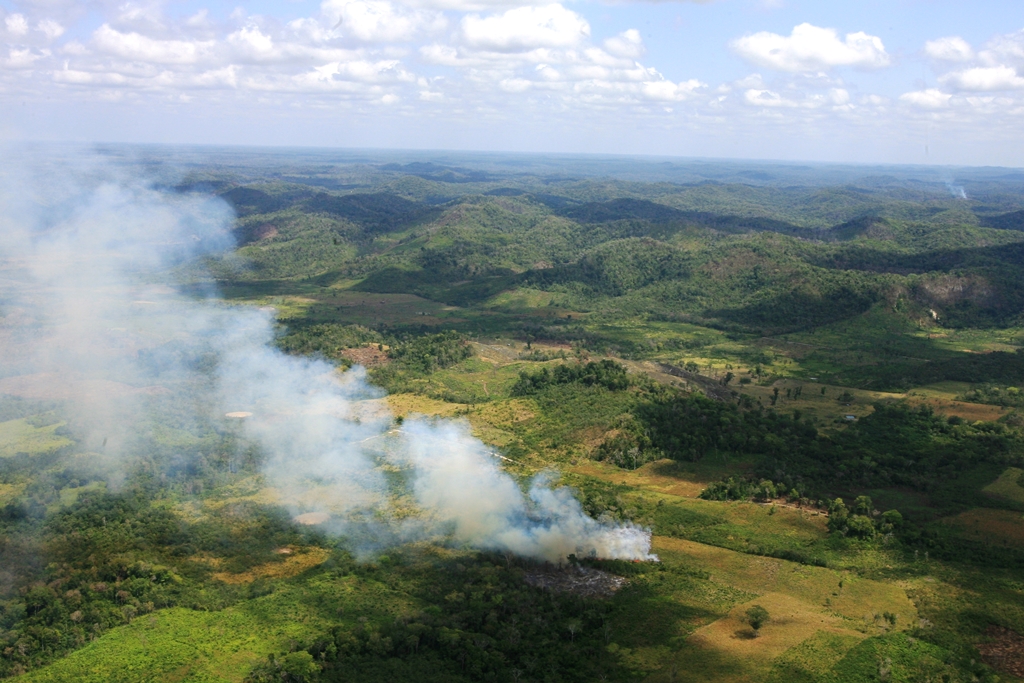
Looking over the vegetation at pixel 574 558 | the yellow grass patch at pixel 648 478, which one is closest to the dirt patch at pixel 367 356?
the vegetation at pixel 574 558

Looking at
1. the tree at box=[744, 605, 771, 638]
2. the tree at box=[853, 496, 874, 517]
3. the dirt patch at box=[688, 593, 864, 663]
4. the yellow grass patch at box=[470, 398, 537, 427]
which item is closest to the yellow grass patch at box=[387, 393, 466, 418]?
the yellow grass patch at box=[470, 398, 537, 427]

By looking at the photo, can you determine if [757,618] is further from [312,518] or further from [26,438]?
[26,438]

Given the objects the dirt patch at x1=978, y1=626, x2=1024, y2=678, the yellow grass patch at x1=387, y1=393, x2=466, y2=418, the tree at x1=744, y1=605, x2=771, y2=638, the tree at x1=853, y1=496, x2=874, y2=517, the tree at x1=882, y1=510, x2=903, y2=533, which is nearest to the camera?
the dirt patch at x1=978, y1=626, x2=1024, y2=678

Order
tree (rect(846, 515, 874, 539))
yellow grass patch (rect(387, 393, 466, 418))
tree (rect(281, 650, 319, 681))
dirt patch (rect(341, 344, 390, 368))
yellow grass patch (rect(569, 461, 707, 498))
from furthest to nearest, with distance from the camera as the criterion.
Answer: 1. dirt patch (rect(341, 344, 390, 368))
2. yellow grass patch (rect(387, 393, 466, 418))
3. yellow grass patch (rect(569, 461, 707, 498))
4. tree (rect(846, 515, 874, 539))
5. tree (rect(281, 650, 319, 681))

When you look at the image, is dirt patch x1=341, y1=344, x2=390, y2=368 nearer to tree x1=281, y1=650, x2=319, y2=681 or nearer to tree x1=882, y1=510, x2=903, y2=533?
tree x1=281, y1=650, x2=319, y2=681

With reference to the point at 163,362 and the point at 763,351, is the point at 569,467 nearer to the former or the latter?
the point at 163,362

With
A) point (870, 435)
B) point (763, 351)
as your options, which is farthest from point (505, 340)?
point (870, 435)

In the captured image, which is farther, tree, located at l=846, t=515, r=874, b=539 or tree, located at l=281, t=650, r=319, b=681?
tree, located at l=846, t=515, r=874, b=539

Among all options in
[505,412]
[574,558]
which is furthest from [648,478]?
[505,412]
